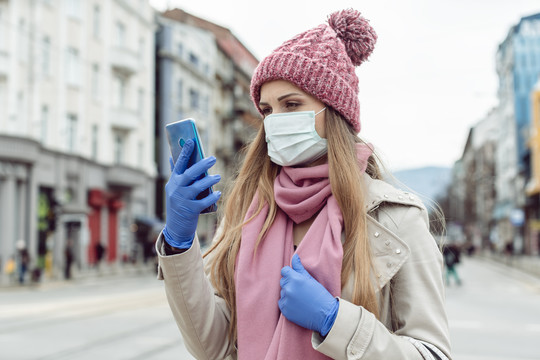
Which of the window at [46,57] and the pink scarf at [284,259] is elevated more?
the window at [46,57]

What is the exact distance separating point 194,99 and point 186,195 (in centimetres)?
4834

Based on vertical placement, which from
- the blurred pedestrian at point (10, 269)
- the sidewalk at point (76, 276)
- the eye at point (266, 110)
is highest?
the eye at point (266, 110)

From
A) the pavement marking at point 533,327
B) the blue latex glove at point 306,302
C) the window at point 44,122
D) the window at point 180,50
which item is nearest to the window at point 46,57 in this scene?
the window at point 44,122

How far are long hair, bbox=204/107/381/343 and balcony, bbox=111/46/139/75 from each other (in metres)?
34.4

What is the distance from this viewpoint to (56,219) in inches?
960

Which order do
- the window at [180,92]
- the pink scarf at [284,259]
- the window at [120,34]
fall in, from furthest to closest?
the window at [180,92], the window at [120,34], the pink scarf at [284,259]

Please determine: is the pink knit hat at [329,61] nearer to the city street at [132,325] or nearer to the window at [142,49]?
the city street at [132,325]

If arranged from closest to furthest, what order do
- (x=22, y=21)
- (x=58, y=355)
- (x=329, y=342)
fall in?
(x=329, y=342) → (x=58, y=355) → (x=22, y=21)

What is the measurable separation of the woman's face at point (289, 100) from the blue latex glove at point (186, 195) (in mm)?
381


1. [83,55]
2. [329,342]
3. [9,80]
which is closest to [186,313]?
[329,342]

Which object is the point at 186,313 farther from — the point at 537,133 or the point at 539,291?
the point at 537,133

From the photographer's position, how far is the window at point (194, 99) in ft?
161

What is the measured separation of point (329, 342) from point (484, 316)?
1194 cm

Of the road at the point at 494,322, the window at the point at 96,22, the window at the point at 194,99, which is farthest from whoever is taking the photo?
the window at the point at 194,99
